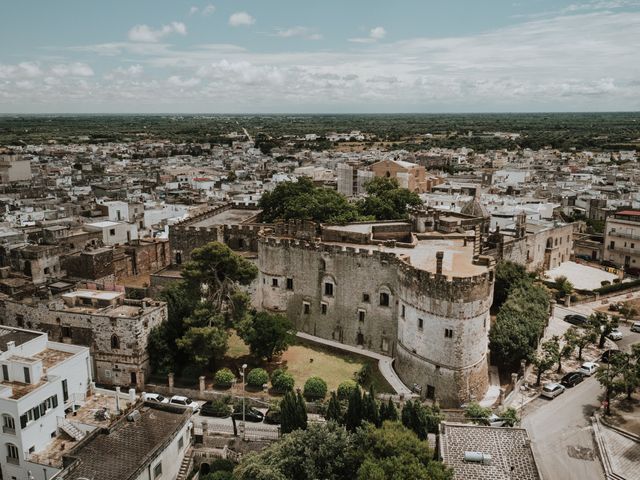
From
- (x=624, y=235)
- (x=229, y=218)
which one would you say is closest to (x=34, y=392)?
(x=229, y=218)

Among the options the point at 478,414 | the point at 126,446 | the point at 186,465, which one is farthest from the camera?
the point at 478,414

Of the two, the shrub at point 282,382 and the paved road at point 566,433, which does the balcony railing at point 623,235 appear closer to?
the paved road at point 566,433

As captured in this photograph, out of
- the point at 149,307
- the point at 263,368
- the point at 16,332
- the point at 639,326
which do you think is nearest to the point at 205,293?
the point at 149,307

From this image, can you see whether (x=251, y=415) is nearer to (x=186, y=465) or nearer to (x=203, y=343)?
(x=186, y=465)

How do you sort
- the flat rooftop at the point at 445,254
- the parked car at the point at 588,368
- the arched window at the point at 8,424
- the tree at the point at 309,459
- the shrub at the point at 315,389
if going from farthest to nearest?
1. the parked car at the point at 588,368
2. the flat rooftop at the point at 445,254
3. the shrub at the point at 315,389
4. the arched window at the point at 8,424
5. the tree at the point at 309,459

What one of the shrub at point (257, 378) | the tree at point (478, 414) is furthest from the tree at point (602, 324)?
the shrub at point (257, 378)

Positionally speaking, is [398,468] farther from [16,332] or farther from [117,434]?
[16,332]
